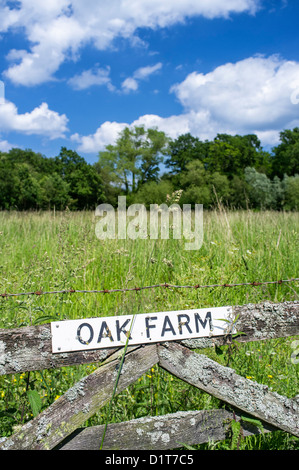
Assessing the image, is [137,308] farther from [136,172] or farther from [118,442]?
[136,172]

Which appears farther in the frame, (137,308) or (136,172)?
(136,172)

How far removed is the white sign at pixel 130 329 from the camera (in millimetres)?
1638

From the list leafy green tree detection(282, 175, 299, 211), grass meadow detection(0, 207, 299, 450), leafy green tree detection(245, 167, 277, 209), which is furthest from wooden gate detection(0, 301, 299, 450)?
leafy green tree detection(245, 167, 277, 209)

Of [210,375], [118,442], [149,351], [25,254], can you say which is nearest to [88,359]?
[149,351]

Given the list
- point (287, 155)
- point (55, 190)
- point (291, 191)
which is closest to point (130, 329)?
point (291, 191)

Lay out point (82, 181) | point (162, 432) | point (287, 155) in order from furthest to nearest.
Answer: point (287, 155), point (82, 181), point (162, 432)

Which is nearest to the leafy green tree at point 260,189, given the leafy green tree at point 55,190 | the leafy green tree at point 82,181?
the leafy green tree at point 82,181

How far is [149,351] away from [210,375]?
13.5 inches

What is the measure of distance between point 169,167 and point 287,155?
793 inches

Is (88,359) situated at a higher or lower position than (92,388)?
higher

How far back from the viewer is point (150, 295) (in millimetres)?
3938

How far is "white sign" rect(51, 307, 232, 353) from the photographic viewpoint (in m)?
1.64

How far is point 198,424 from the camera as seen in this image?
1.82m

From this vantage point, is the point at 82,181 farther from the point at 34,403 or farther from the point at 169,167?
the point at 34,403
